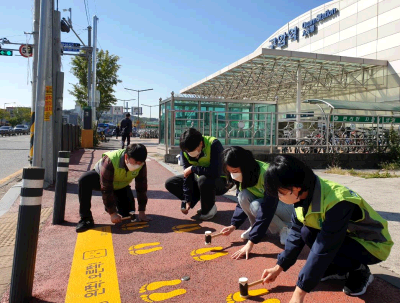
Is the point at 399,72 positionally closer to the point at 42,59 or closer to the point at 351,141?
the point at 351,141

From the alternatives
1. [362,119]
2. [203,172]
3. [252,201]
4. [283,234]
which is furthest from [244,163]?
[362,119]

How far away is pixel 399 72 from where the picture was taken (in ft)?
62.9

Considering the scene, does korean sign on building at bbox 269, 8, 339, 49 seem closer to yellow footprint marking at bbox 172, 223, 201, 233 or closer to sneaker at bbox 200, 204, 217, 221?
sneaker at bbox 200, 204, 217, 221

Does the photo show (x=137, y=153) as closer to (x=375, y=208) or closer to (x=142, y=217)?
(x=142, y=217)

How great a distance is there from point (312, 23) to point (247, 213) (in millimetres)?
27163

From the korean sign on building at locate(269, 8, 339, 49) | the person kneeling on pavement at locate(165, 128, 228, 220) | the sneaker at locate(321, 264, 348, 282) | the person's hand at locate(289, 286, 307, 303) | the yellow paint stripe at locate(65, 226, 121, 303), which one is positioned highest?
the korean sign on building at locate(269, 8, 339, 49)

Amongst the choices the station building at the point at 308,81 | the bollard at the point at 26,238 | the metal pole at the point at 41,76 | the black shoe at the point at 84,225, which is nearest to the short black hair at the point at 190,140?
the black shoe at the point at 84,225

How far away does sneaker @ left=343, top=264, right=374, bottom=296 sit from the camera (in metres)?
2.40

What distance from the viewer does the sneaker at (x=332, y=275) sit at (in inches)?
100

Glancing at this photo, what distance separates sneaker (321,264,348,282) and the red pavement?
0.05 meters

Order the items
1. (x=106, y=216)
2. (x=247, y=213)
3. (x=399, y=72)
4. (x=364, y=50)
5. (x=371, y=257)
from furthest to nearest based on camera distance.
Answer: (x=364, y=50), (x=399, y=72), (x=106, y=216), (x=247, y=213), (x=371, y=257)

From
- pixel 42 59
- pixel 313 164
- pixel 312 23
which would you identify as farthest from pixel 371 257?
pixel 312 23

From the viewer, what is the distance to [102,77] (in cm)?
3045

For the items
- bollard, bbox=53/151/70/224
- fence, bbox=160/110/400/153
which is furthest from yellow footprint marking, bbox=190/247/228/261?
fence, bbox=160/110/400/153
